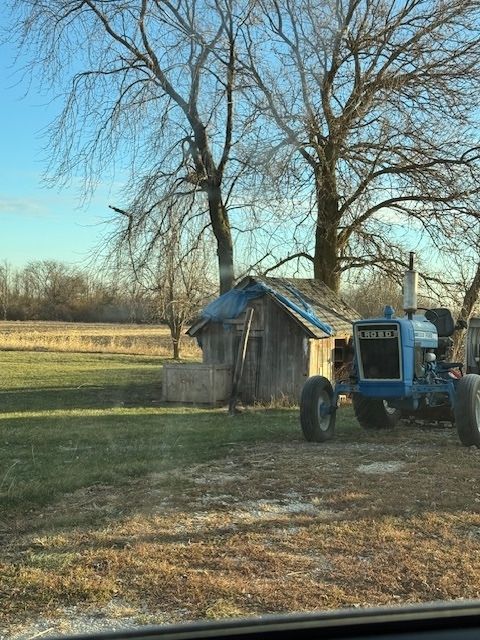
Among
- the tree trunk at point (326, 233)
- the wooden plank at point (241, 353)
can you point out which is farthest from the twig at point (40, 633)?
the tree trunk at point (326, 233)

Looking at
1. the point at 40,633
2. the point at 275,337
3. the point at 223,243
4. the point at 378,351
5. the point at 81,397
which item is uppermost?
the point at 223,243

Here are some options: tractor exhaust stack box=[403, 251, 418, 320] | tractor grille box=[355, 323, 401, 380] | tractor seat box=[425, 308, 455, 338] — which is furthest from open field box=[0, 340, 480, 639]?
tractor exhaust stack box=[403, 251, 418, 320]

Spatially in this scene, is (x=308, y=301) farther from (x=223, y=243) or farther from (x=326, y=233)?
(x=223, y=243)

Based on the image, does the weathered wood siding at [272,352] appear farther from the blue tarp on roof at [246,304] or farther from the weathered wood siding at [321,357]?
the blue tarp on roof at [246,304]

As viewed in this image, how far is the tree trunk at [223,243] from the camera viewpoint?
2016 cm

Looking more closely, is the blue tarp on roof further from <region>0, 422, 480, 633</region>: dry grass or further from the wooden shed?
<region>0, 422, 480, 633</region>: dry grass

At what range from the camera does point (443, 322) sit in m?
11.5

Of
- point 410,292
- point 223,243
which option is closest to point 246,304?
point 223,243

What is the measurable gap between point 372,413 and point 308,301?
24.0 feet

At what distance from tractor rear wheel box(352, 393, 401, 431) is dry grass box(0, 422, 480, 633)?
314 cm

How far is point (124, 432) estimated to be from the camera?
11.6 metres

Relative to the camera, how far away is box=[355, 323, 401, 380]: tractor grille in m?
10.1

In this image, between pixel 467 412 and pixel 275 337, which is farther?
pixel 275 337

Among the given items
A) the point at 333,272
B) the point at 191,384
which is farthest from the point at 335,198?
the point at 191,384
